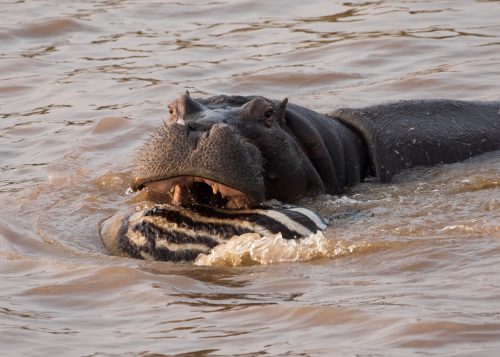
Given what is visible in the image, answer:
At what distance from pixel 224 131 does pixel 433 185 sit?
5.96 feet

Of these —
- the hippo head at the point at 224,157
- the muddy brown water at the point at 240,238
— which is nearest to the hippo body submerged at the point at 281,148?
the hippo head at the point at 224,157

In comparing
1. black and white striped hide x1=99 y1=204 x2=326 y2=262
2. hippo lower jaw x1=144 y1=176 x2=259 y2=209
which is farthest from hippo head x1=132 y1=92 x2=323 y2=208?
black and white striped hide x1=99 y1=204 x2=326 y2=262

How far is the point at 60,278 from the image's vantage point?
6.63 meters

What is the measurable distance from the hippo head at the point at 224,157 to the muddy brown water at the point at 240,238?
33 centimetres

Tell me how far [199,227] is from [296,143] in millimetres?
1149

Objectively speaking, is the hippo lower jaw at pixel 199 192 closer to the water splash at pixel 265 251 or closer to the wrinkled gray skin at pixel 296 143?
the wrinkled gray skin at pixel 296 143

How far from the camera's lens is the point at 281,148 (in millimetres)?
7398

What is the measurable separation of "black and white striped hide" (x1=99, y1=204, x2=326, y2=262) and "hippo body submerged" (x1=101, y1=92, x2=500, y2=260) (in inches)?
0.6

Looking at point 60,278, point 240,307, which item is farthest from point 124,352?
point 60,278

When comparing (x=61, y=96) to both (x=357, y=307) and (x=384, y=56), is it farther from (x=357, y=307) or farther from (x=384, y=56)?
(x=357, y=307)

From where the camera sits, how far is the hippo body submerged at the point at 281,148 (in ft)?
22.3

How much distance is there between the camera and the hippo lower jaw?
→ 6910 millimetres

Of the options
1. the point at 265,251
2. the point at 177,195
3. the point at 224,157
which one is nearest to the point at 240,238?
the point at 265,251

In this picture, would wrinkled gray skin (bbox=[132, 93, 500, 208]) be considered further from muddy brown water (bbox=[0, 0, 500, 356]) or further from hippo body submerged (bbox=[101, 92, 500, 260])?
muddy brown water (bbox=[0, 0, 500, 356])
